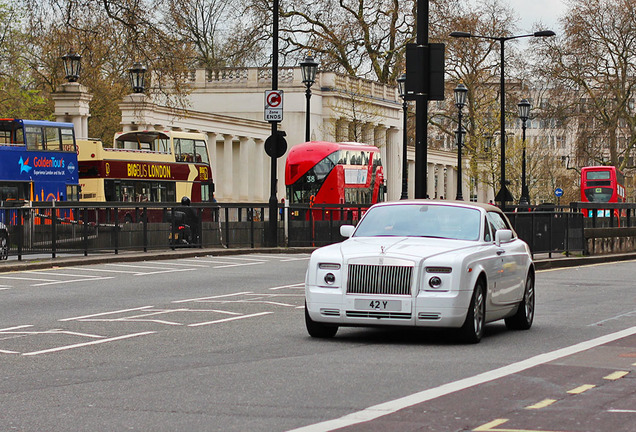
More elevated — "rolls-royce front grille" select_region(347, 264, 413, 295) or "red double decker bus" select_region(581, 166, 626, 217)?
"red double decker bus" select_region(581, 166, 626, 217)

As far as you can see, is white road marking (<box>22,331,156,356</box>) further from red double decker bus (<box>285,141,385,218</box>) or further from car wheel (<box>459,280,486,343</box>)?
red double decker bus (<box>285,141,385,218</box>)

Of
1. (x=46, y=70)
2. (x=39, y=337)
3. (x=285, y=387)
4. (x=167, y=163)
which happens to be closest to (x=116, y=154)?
(x=167, y=163)

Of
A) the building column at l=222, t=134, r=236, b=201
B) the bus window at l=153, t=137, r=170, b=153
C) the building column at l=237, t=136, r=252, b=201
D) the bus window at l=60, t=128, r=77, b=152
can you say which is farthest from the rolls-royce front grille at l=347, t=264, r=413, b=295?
the building column at l=237, t=136, r=252, b=201

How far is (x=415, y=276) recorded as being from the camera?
12352 millimetres

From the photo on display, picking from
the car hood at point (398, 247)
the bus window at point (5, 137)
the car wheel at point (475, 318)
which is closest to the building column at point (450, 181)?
the bus window at point (5, 137)

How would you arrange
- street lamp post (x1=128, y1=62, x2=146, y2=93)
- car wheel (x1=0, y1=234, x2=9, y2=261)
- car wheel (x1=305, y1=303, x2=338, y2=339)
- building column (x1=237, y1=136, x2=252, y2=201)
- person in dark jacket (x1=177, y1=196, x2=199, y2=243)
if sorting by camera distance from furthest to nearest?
building column (x1=237, y1=136, x2=252, y2=201), street lamp post (x1=128, y1=62, x2=146, y2=93), person in dark jacket (x1=177, y1=196, x2=199, y2=243), car wheel (x1=0, y1=234, x2=9, y2=261), car wheel (x1=305, y1=303, x2=338, y2=339)

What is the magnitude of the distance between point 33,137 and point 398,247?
31700mm

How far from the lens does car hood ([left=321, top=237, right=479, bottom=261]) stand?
12.6 metres

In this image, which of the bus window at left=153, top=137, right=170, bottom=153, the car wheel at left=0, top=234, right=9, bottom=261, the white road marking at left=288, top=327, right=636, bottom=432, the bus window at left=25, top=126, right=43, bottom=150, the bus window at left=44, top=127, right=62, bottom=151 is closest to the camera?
the white road marking at left=288, top=327, right=636, bottom=432

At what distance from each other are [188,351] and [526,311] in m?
4.47

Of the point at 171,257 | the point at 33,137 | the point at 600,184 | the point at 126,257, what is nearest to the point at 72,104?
the point at 33,137

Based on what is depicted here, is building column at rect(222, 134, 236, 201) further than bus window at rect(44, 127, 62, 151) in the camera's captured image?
Yes

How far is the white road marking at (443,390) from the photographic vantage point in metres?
7.85

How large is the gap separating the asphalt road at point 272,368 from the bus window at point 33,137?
24.1 meters
